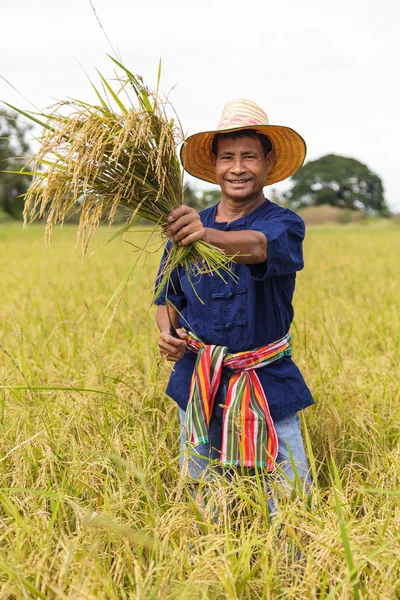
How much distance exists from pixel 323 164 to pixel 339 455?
148 ft

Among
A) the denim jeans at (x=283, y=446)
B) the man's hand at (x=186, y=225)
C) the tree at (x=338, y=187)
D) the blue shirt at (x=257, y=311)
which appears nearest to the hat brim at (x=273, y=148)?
the blue shirt at (x=257, y=311)

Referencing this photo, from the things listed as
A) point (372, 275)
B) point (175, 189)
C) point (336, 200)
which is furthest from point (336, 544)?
point (336, 200)

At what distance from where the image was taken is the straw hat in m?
1.81

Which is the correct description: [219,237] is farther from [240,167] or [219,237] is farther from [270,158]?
[270,158]

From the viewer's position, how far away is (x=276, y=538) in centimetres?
154

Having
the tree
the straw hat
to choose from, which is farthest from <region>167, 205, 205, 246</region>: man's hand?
the tree

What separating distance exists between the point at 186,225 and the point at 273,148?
58 centimetres

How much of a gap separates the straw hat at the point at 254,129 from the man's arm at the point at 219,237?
0.25 meters

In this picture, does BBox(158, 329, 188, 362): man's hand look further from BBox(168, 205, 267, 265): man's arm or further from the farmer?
BBox(168, 205, 267, 265): man's arm

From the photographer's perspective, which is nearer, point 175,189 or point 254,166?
point 175,189

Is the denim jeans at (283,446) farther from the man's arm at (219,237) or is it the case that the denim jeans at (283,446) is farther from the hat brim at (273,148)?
the hat brim at (273,148)

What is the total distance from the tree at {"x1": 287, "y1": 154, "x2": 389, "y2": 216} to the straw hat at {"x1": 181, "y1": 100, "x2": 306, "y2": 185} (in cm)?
4290

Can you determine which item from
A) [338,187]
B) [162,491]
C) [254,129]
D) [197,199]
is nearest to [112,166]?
[254,129]

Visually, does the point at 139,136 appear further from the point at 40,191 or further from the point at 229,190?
the point at 229,190
